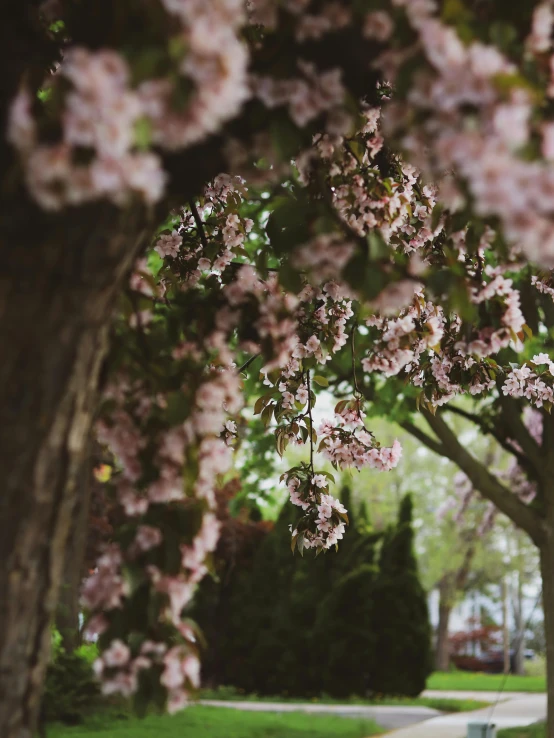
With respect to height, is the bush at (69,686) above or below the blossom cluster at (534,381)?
below

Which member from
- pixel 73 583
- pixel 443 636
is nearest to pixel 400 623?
pixel 73 583

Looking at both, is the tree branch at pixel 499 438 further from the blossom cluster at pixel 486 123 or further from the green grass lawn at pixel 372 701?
the blossom cluster at pixel 486 123

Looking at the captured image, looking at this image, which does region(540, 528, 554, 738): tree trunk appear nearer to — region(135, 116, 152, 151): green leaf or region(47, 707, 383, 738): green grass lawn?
region(47, 707, 383, 738): green grass lawn

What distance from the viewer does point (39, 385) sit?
1.75 metres

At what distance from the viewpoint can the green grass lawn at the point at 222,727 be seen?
7.30 metres

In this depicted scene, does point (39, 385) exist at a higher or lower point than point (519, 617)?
lower

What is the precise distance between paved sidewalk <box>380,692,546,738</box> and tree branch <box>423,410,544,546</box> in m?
1.70

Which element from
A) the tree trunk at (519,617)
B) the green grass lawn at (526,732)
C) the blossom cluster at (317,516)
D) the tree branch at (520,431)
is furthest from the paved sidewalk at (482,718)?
the tree trunk at (519,617)

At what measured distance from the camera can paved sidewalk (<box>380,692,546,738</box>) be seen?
820cm

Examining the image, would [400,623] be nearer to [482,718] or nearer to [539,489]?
[482,718]

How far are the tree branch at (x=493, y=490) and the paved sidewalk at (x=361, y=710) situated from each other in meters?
2.79

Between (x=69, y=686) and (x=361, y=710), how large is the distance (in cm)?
380

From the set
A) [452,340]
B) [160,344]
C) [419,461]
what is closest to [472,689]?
[419,461]

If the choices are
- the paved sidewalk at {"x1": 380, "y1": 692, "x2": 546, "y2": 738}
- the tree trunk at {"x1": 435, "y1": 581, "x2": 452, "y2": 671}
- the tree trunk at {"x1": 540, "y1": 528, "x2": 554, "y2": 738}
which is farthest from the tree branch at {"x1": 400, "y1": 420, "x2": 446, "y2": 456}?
the tree trunk at {"x1": 435, "y1": 581, "x2": 452, "y2": 671}
